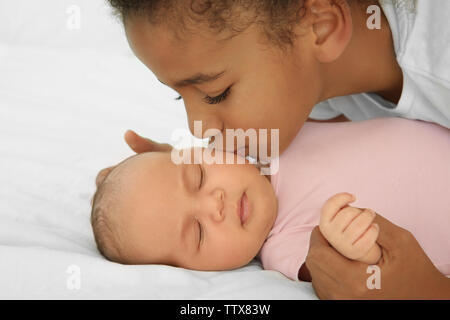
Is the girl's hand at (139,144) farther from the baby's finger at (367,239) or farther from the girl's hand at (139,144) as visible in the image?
the baby's finger at (367,239)

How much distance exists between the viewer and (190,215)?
103cm

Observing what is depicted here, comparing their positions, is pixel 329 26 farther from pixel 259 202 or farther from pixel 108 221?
pixel 108 221

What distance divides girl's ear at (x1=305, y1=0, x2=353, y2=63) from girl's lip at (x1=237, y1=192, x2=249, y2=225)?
1.00 ft

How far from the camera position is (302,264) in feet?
3.31

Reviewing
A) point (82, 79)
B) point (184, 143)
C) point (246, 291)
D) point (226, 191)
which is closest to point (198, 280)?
point (246, 291)

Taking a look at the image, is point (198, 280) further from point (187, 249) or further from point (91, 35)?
point (91, 35)

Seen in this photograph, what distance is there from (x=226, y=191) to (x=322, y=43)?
33 centimetres

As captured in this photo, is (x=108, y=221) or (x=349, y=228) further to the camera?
(x=108, y=221)

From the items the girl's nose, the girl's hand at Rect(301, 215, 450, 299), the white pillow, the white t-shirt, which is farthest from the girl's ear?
the white pillow

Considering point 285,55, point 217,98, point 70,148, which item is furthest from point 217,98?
point 70,148

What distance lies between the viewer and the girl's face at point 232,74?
36.9 inches

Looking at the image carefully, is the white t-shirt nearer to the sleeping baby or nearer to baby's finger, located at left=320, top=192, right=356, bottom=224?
the sleeping baby

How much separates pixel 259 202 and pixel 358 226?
1.03 ft

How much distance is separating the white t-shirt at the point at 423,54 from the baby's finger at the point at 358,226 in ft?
1.35
